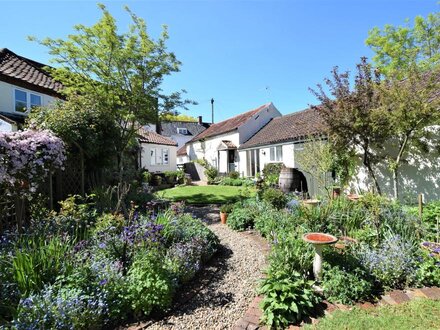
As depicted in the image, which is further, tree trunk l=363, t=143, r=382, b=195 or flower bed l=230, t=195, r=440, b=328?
tree trunk l=363, t=143, r=382, b=195

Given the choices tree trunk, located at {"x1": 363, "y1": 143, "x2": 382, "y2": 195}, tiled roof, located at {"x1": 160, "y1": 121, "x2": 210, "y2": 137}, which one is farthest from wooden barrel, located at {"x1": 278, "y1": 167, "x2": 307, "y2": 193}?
tiled roof, located at {"x1": 160, "y1": 121, "x2": 210, "y2": 137}

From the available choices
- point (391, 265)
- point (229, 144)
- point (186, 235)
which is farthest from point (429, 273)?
point (229, 144)

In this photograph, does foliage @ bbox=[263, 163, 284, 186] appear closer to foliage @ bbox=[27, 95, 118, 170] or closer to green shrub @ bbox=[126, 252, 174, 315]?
foliage @ bbox=[27, 95, 118, 170]

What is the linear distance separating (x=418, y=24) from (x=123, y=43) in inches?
953

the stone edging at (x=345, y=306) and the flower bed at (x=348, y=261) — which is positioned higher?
the flower bed at (x=348, y=261)

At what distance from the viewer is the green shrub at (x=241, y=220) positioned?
25.0 feet

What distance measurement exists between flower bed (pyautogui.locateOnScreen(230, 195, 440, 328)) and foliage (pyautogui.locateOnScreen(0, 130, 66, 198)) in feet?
16.8

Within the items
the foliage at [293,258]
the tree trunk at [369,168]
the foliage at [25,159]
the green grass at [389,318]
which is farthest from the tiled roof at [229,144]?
the green grass at [389,318]

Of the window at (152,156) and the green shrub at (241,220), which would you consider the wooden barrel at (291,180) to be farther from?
the window at (152,156)

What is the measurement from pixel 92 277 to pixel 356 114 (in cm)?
911

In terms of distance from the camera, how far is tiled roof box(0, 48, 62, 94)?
11805mm

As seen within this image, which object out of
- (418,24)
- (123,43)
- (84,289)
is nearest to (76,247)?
(84,289)

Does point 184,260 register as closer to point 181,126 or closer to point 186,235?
point 186,235

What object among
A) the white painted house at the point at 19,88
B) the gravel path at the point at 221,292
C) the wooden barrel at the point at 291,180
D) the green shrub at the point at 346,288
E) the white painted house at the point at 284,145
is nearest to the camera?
the gravel path at the point at 221,292
